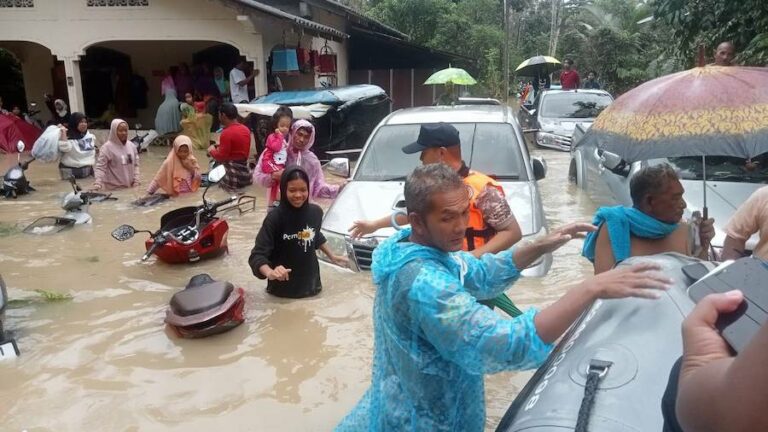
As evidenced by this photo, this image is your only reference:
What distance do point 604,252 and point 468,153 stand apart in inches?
121

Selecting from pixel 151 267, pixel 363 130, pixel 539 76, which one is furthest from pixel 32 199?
pixel 539 76

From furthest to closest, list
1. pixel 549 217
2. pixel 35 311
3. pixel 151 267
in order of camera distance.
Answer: pixel 549 217, pixel 151 267, pixel 35 311

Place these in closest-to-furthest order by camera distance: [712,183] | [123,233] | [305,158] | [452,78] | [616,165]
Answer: [712,183], [123,233], [616,165], [305,158], [452,78]

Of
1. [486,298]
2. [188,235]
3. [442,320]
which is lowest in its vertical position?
[188,235]

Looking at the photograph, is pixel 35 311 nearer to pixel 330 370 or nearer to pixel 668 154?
pixel 330 370

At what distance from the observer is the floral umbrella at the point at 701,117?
2746mm

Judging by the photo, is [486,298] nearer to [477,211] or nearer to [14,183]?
[477,211]

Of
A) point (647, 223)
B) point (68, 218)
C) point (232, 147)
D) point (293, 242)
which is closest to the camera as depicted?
point (647, 223)

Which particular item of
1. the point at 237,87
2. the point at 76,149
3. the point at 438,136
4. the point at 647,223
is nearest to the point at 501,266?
the point at 647,223

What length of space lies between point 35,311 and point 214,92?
1191 cm

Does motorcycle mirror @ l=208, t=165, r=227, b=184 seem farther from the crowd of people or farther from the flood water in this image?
the crowd of people

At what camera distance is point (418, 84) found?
22453 mm

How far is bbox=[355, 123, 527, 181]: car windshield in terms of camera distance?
5688mm

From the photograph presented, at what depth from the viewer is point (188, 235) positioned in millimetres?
6191
